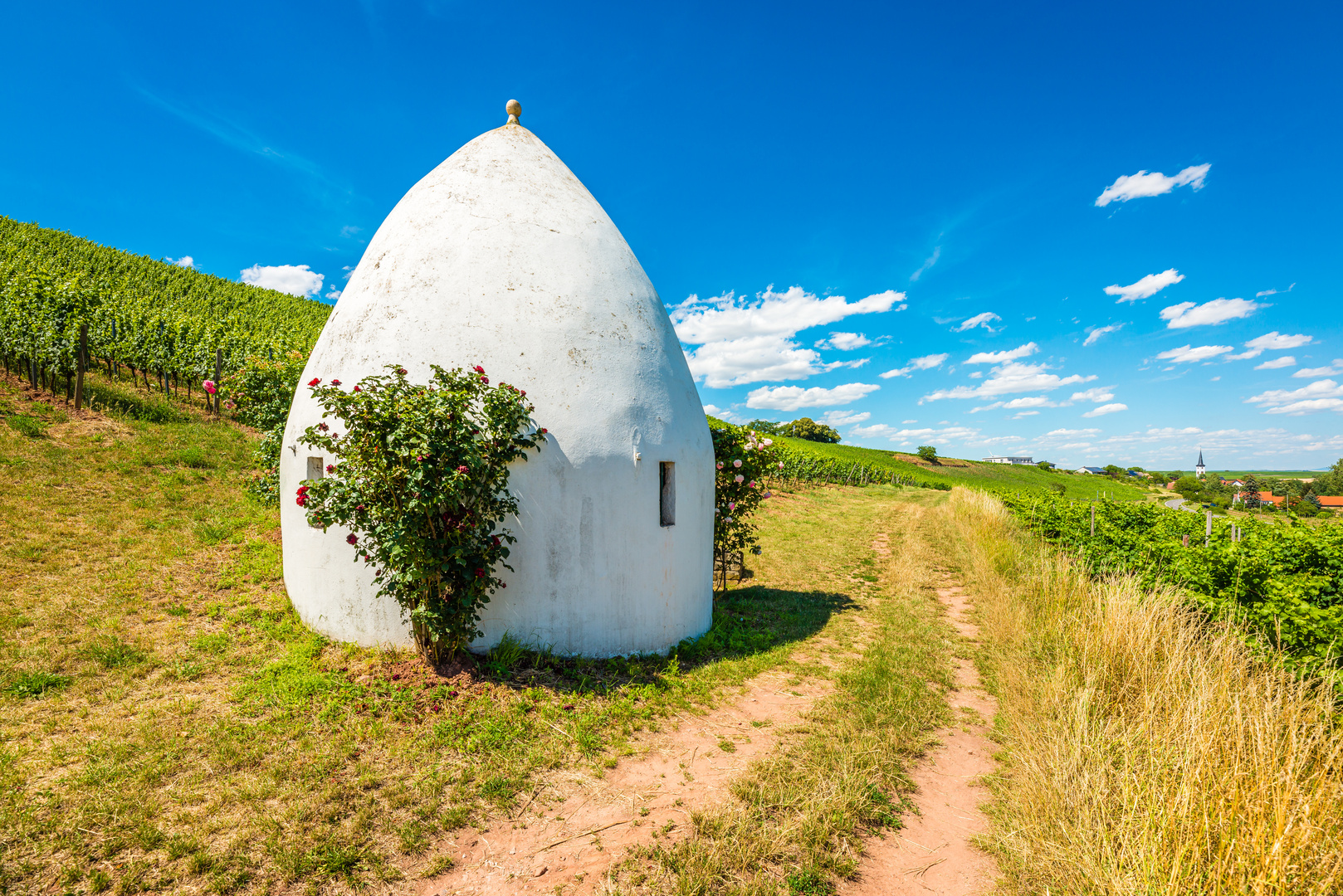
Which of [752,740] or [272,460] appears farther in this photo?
[272,460]

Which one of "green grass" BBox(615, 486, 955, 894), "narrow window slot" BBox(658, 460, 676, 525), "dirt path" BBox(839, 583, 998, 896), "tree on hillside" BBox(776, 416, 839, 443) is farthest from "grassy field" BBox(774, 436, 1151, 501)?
"dirt path" BBox(839, 583, 998, 896)

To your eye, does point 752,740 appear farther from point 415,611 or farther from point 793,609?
point 793,609

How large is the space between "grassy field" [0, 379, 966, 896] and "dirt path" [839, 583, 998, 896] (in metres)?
0.24

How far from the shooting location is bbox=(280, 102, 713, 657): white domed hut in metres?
6.38

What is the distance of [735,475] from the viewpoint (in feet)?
31.6

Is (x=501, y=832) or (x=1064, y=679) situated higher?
(x=1064, y=679)

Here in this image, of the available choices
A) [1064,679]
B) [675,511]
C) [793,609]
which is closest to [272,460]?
[675,511]

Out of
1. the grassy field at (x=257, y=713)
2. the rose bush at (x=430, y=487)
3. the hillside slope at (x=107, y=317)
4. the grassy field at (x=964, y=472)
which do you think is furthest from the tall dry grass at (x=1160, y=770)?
the grassy field at (x=964, y=472)

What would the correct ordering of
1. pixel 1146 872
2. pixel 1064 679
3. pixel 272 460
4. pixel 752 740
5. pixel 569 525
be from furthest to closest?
pixel 272 460, pixel 569 525, pixel 1064 679, pixel 752 740, pixel 1146 872

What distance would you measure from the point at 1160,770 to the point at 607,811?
394 centimetres

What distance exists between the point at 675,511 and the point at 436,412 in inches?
125

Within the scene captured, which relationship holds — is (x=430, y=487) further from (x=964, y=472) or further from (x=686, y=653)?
(x=964, y=472)

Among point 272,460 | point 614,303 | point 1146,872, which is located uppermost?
point 614,303

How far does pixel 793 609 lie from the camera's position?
9773 mm
